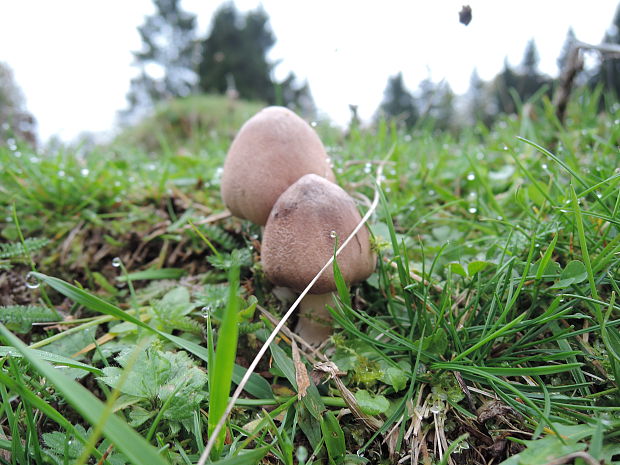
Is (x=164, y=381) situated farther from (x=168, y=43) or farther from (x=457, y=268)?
(x=168, y=43)

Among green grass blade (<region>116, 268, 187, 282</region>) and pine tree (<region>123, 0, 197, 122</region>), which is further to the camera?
pine tree (<region>123, 0, 197, 122</region>)

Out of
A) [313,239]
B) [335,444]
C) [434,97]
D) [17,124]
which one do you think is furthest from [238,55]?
[335,444]

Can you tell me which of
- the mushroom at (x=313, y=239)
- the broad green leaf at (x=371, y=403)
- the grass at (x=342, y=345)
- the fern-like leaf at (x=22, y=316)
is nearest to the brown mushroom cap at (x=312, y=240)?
the mushroom at (x=313, y=239)

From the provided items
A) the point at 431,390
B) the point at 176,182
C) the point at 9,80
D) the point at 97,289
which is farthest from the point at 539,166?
the point at 9,80

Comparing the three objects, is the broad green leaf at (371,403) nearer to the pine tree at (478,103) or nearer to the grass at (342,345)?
the grass at (342,345)

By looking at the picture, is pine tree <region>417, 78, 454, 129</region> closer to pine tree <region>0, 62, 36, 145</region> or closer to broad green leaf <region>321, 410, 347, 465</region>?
broad green leaf <region>321, 410, 347, 465</region>

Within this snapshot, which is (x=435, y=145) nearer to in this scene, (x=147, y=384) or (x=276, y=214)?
(x=276, y=214)

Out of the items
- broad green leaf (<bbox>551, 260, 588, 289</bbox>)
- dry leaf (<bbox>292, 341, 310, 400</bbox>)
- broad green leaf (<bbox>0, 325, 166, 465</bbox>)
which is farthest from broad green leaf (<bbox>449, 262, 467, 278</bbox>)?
broad green leaf (<bbox>0, 325, 166, 465</bbox>)
